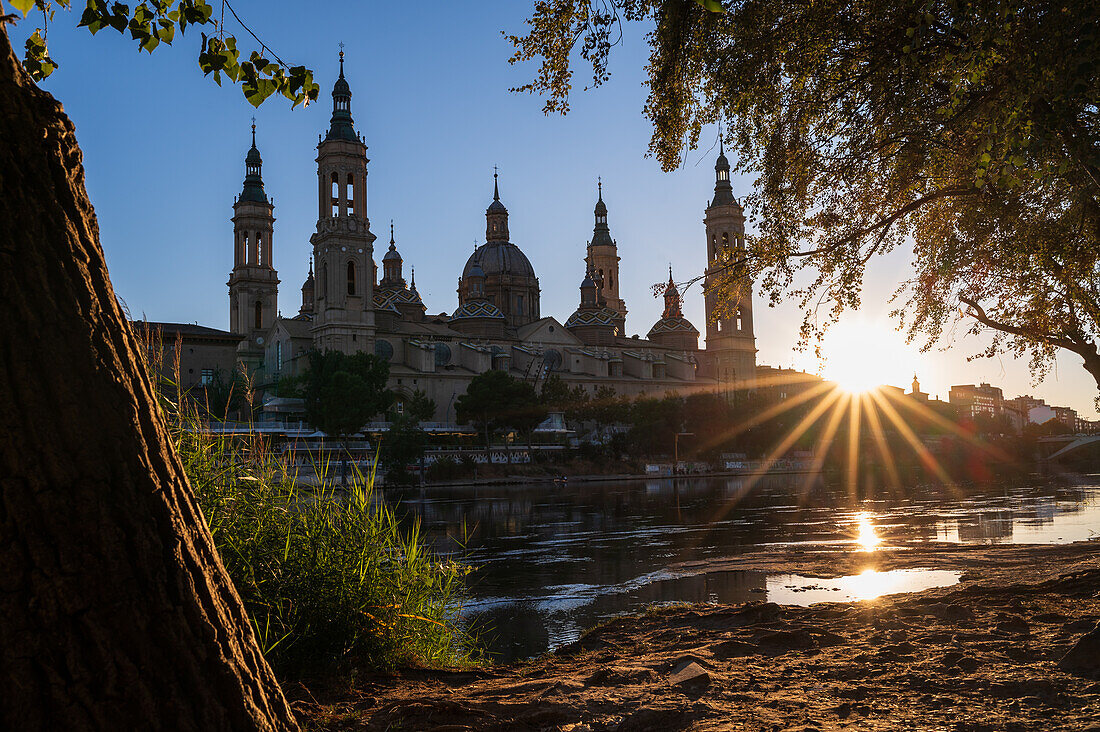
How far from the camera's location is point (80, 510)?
2404 millimetres

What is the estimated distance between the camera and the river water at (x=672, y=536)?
35.9ft

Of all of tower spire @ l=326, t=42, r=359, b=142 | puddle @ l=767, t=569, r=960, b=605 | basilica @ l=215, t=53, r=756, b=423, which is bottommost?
puddle @ l=767, t=569, r=960, b=605

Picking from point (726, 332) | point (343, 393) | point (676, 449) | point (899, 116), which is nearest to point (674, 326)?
point (726, 332)

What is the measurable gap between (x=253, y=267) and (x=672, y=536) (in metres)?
63.5

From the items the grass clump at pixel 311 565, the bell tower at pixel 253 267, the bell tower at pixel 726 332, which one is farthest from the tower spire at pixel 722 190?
the grass clump at pixel 311 565

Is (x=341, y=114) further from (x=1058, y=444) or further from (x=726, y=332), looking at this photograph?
(x=1058, y=444)

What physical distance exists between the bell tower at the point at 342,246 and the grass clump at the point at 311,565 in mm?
59416

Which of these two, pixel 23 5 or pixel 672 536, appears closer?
pixel 23 5

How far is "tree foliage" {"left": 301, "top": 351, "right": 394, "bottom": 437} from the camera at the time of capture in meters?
47.8

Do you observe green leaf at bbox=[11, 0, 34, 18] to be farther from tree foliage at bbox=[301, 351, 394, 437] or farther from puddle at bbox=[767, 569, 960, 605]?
tree foliage at bbox=[301, 351, 394, 437]

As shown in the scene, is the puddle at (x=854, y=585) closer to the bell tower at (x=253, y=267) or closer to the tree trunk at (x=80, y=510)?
the tree trunk at (x=80, y=510)

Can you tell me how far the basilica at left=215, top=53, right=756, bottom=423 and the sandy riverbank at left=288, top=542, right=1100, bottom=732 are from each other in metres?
40.4

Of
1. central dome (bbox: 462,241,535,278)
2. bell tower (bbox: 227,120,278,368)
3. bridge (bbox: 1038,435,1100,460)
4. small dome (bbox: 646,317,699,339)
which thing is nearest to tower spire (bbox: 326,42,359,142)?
bell tower (bbox: 227,120,278,368)

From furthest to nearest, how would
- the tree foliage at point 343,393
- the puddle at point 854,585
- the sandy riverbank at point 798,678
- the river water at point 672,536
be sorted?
the tree foliage at point 343,393
the river water at point 672,536
the puddle at point 854,585
the sandy riverbank at point 798,678
